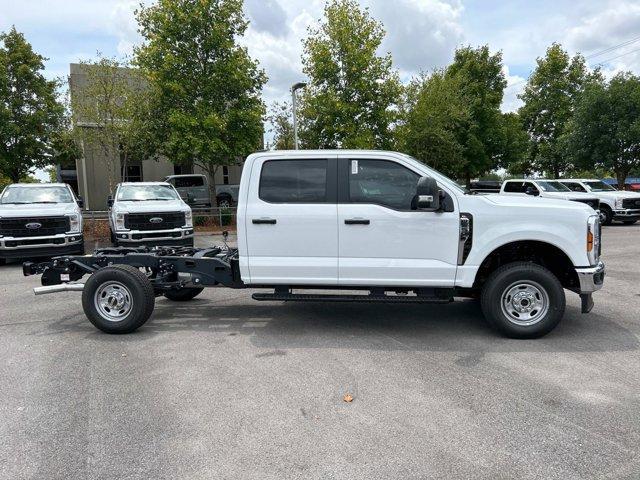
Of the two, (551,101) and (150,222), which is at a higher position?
(551,101)

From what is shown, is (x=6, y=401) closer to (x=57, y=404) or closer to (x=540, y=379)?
(x=57, y=404)

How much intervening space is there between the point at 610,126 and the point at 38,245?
85.0ft

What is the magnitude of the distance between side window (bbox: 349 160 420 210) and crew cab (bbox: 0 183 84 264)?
28.4ft

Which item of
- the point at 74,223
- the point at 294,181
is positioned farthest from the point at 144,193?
the point at 294,181

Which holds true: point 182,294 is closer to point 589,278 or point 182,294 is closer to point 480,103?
point 589,278

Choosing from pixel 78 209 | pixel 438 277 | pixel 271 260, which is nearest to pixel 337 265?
pixel 271 260

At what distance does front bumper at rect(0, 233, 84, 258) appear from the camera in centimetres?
1114

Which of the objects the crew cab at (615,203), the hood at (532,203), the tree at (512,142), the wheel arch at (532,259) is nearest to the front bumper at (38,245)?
the wheel arch at (532,259)

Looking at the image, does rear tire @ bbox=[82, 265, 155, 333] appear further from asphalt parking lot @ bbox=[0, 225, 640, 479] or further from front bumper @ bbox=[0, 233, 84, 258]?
front bumper @ bbox=[0, 233, 84, 258]

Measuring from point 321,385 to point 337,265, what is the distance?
161 centimetres

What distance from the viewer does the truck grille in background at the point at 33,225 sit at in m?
11.1

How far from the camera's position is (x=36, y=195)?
41.2ft

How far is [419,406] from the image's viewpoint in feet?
12.8

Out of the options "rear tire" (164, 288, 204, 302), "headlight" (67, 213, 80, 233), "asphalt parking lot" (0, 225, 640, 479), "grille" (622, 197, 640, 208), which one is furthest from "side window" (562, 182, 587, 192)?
"headlight" (67, 213, 80, 233)
